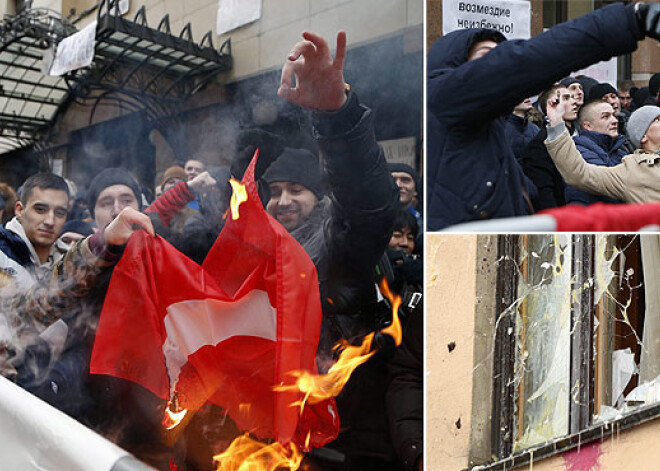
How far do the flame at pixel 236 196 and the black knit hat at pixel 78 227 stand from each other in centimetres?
54

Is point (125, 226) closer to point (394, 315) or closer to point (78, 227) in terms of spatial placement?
point (78, 227)

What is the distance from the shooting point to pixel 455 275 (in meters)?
2.54

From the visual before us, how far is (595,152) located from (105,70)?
2038mm

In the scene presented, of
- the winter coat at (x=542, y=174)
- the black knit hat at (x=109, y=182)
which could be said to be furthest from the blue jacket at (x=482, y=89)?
the black knit hat at (x=109, y=182)

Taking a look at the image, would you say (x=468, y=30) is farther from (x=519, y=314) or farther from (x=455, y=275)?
(x=519, y=314)

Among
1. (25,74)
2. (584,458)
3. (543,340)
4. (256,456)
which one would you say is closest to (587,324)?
(543,340)

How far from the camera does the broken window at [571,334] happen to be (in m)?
2.70

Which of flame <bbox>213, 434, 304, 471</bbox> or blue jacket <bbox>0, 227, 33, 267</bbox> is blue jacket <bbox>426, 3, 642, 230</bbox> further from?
blue jacket <bbox>0, 227, 33, 267</bbox>

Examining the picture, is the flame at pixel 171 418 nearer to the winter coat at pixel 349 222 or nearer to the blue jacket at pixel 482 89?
the winter coat at pixel 349 222

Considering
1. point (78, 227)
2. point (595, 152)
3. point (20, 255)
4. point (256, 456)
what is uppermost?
point (595, 152)

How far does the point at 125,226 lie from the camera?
2.40 m

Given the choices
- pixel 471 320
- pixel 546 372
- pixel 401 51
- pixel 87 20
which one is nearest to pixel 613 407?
pixel 546 372

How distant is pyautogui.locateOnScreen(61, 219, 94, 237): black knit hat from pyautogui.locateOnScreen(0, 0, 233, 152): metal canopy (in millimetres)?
357

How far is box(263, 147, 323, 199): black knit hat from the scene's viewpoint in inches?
96.0
